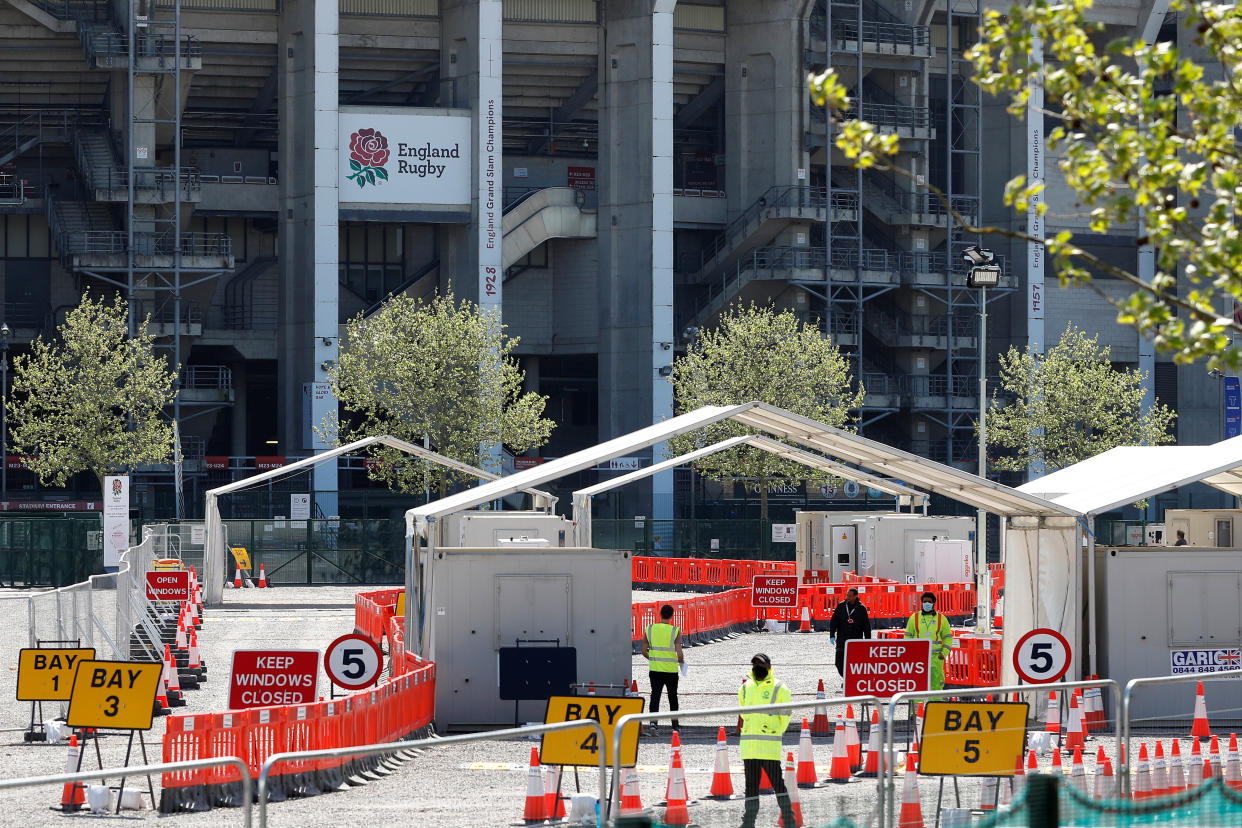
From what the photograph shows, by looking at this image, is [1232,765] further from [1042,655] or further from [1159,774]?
[1042,655]

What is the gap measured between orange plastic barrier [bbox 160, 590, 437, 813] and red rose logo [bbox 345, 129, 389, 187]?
49.1 metres

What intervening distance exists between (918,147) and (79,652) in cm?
5882

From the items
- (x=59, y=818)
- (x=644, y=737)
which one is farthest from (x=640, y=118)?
(x=59, y=818)

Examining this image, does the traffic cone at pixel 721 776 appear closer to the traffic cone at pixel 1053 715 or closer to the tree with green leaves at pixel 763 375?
the traffic cone at pixel 1053 715

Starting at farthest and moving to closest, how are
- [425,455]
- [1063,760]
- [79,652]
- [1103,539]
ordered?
[1103,539]
[425,455]
[79,652]
[1063,760]

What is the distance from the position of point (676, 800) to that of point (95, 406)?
4809cm

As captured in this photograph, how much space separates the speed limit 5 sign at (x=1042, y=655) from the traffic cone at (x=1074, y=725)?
4.67ft

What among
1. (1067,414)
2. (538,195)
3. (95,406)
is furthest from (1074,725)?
(538,195)

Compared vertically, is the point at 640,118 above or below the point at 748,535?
above

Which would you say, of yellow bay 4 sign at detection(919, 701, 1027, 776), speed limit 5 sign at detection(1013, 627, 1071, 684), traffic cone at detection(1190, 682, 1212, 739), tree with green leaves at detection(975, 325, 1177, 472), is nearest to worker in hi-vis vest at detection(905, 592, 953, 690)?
speed limit 5 sign at detection(1013, 627, 1071, 684)

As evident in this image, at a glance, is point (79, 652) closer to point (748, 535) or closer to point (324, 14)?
point (748, 535)

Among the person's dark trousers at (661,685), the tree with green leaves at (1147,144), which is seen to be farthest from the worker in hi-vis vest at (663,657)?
the tree with green leaves at (1147,144)

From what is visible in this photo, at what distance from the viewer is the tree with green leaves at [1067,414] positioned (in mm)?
66625

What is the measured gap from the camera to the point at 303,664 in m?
17.5
